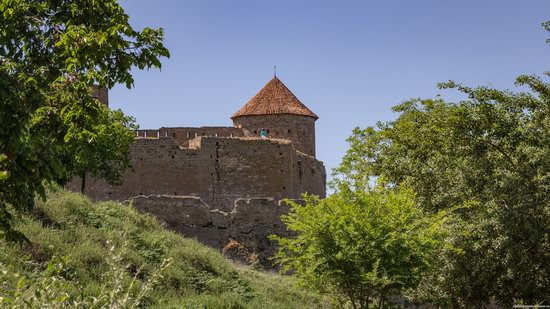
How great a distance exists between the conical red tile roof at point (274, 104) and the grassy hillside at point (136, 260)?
21.4m

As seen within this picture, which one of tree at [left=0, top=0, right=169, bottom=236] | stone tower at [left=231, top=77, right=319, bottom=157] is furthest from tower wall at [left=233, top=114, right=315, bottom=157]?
tree at [left=0, top=0, right=169, bottom=236]

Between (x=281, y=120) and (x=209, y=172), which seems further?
(x=281, y=120)

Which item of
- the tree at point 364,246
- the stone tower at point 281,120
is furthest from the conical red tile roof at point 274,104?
the tree at point 364,246

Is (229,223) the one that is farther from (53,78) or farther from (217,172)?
(53,78)

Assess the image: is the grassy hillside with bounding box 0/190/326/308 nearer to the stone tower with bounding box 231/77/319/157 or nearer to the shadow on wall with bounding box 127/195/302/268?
the shadow on wall with bounding box 127/195/302/268

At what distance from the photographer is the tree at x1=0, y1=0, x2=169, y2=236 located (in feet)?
23.5

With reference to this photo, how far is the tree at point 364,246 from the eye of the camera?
1365 centimetres

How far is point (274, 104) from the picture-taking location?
40.7 meters

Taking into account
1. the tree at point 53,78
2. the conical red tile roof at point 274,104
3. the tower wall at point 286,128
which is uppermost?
the conical red tile roof at point 274,104

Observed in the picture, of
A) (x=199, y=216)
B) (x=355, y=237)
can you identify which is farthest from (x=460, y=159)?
(x=199, y=216)

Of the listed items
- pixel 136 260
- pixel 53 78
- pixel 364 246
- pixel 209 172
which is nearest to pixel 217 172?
pixel 209 172

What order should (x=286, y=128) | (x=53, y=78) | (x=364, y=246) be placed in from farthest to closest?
(x=286, y=128), (x=364, y=246), (x=53, y=78)

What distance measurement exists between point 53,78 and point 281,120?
32.0 metres

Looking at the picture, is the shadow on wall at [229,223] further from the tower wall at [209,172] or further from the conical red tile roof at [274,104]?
the conical red tile roof at [274,104]
